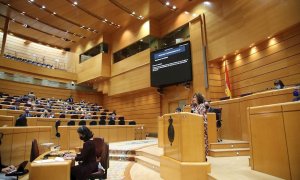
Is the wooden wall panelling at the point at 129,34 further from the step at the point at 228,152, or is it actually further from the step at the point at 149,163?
the step at the point at 228,152

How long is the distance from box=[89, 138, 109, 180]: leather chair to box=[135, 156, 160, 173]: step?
153 cm

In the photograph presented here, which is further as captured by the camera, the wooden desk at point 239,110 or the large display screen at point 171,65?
the large display screen at point 171,65

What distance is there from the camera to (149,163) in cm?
494

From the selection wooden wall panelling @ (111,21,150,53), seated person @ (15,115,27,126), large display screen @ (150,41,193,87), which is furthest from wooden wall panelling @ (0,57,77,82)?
seated person @ (15,115,27,126)

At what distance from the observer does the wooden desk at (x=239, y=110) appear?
15.0 feet

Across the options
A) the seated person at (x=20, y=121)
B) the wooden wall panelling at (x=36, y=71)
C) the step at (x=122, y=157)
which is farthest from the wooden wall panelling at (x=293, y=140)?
the wooden wall panelling at (x=36, y=71)

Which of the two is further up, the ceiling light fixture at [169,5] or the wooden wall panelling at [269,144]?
the ceiling light fixture at [169,5]

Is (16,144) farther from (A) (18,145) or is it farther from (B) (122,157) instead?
(B) (122,157)

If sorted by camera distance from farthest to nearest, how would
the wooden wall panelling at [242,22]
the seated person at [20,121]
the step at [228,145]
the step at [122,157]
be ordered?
the wooden wall panelling at [242,22] < the step at [122,157] < the seated person at [20,121] < the step at [228,145]

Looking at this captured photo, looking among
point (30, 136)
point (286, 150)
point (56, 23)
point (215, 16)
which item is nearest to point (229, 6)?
point (215, 16)

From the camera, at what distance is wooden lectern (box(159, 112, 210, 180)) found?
3.11 meters

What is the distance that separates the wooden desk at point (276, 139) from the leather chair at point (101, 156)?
2.15 metres

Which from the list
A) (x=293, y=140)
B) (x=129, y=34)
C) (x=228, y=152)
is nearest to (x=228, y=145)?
(x=228, y=152)

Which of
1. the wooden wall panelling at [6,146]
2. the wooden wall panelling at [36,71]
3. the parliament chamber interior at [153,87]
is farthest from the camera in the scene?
the wooden wall panelling at [36,71]
